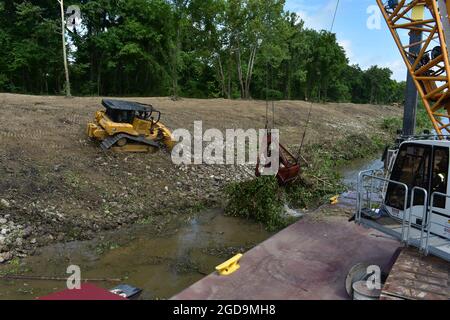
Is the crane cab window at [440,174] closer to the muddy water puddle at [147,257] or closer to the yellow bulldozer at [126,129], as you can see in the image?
the muddy water puddle at [147,257]

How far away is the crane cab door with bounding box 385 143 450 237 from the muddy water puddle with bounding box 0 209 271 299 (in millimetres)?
3900

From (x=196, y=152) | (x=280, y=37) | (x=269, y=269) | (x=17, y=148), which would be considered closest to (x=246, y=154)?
(x=196, y=152)

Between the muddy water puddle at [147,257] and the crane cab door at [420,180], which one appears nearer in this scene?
the crane cab door at [420,180]

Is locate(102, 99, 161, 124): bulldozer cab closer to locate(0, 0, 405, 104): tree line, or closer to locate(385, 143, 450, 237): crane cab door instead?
locate(385, 143, 450, 237): crane cab door

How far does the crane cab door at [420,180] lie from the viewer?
566 cm

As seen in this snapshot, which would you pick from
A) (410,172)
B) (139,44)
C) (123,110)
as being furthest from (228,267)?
(139,44)

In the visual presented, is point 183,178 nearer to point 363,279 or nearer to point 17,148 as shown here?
point 17,148

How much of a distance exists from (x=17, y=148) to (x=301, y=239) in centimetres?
908

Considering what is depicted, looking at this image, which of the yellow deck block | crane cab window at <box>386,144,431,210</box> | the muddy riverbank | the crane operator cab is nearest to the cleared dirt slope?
the muddy riverbank

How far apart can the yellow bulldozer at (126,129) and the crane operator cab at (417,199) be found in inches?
332

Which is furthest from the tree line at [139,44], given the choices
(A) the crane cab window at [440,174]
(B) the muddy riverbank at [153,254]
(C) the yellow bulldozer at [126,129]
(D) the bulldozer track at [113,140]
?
(A) the crane cab window at [440,174]

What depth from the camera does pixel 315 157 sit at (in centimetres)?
1477

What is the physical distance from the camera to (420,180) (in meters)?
6.02

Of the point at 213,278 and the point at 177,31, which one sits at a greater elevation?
the point at 177,31
